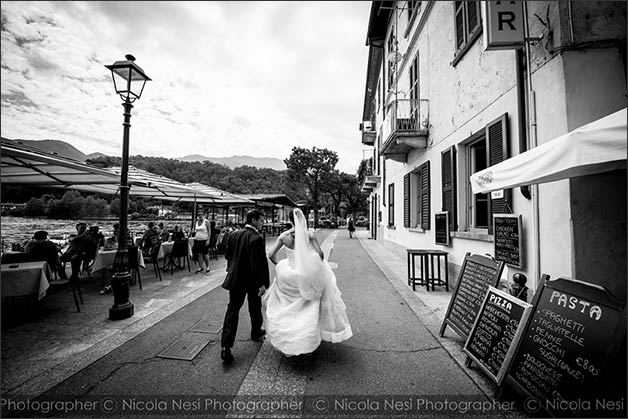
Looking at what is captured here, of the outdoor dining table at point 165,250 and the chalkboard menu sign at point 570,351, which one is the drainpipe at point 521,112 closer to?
the chalkboard menu sign at point 570,351

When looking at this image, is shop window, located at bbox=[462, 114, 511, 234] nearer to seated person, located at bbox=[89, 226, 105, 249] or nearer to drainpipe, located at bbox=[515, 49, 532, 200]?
drainpipe, located at bbox=[515, 49, 532, 200]

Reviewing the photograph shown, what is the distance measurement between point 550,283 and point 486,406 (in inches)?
50.9

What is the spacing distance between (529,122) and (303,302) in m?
4.06

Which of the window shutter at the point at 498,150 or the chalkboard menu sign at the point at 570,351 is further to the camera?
the window shutter at the point at 498,150

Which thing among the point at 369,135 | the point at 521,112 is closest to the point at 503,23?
the point at 521,112

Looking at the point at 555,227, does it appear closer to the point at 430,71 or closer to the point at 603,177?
the point at 603,177

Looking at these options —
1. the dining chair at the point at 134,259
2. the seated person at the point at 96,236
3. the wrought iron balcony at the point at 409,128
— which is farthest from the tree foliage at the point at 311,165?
the dining chair at the point at 134,259

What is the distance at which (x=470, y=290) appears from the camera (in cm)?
361

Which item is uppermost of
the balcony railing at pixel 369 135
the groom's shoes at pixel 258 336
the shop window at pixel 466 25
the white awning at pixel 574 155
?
the balcony railing at pixel 369 135

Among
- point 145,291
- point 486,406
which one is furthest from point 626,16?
point 145,291

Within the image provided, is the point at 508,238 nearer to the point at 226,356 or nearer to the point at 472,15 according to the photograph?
the point at 226,356

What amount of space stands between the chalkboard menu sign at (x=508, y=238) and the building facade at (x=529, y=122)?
81 millimetres

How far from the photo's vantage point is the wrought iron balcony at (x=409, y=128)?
26.6ft

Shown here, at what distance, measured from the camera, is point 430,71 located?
777 centimetres
